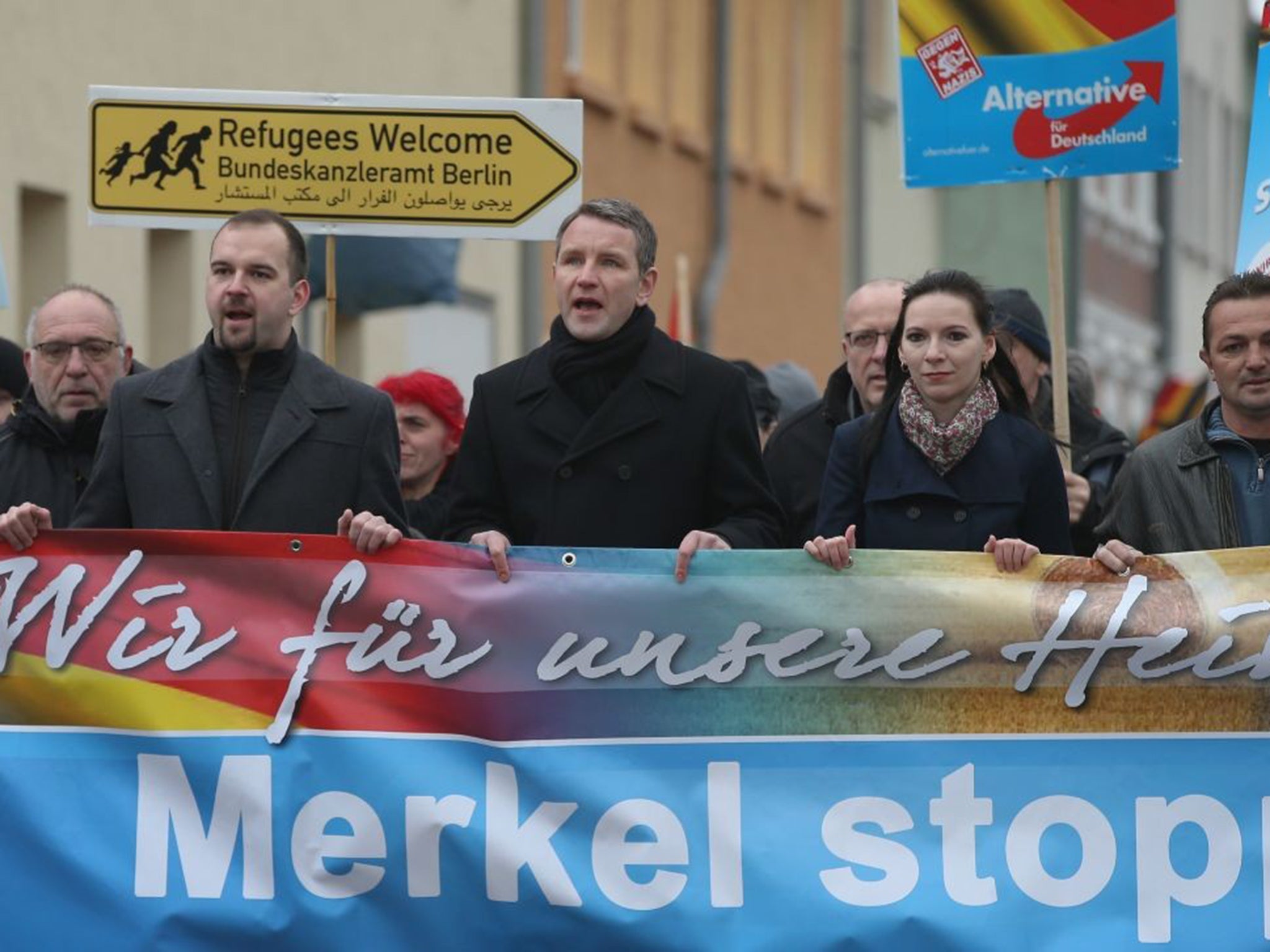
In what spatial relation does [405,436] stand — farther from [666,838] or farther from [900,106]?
[666,838]

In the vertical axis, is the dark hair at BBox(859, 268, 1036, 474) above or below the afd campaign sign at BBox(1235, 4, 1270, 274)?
below

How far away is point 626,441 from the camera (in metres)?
7.25

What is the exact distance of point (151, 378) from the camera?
23.6 ft

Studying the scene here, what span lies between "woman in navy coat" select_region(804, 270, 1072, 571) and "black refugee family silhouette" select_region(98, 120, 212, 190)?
2.30 meters

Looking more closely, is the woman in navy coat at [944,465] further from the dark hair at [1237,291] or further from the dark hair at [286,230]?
the dark hair at [286,230]

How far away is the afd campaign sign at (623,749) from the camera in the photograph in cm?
662

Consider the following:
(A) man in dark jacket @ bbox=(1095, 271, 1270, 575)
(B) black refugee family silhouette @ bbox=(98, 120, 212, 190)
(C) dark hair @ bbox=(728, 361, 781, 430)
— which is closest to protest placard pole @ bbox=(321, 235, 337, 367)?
(B) black refugee family silhouette @ bbox=(98, 120, 212, 190)

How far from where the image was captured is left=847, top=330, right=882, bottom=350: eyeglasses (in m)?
8.45

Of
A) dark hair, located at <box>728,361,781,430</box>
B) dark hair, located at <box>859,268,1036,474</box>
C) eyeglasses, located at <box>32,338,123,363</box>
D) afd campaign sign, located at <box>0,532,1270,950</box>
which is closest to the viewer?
afd campaign sign, located at <box>0,532,1270,950</box>

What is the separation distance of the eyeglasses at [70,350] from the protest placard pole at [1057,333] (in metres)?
2.51

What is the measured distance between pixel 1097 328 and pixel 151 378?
35.2 meters

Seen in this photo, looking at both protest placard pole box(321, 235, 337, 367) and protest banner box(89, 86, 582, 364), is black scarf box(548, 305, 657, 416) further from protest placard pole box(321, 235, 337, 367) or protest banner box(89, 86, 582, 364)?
protest banner box(89, 86, 582, 364)

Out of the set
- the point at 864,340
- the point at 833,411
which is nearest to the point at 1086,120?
the point at 864,340

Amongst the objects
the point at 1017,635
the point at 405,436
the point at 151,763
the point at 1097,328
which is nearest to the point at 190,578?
the point at 151,763
